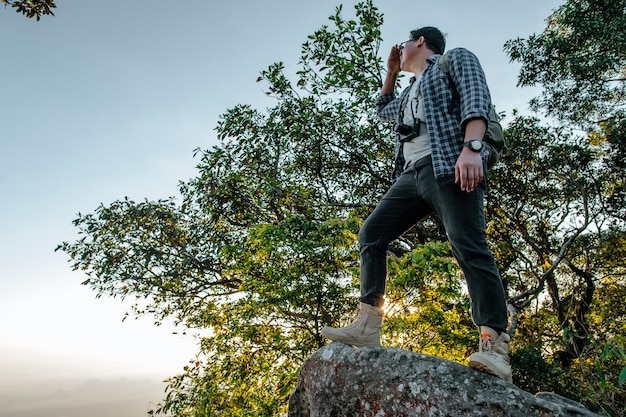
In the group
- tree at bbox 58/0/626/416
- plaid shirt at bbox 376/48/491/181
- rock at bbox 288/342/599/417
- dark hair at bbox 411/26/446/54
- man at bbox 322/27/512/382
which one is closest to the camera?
rock at bbox 288/342/599/417

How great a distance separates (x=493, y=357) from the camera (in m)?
1.96

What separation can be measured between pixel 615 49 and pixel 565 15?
1.37 meters

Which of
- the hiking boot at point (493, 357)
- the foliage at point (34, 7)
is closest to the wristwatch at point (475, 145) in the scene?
the hiking boot at point (493, 357)

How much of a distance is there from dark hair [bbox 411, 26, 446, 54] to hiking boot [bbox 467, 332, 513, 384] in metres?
1.64

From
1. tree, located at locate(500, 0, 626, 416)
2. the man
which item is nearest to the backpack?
the man

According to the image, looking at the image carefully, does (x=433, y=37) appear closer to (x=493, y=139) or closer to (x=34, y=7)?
(x=493, y=139)

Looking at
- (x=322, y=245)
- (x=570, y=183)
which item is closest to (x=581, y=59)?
(x=570, y=183)

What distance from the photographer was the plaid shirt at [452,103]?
7.14 feet

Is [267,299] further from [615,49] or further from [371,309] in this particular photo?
[615,49]

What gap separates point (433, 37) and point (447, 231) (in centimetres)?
123

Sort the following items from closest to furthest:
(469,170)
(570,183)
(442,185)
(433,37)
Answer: (469,170)
(442,185)
(433,37)
(570,183)

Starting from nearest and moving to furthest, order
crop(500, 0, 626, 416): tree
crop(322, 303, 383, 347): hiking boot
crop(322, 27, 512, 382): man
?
crop(322, 27, 512, 382): man → crop(322, 303, 383, 347): hiking boot → crop(500, 0, 626, 416): tree

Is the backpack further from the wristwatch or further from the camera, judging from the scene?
the camera

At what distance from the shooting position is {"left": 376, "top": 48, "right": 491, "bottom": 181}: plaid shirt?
2.18 metres
